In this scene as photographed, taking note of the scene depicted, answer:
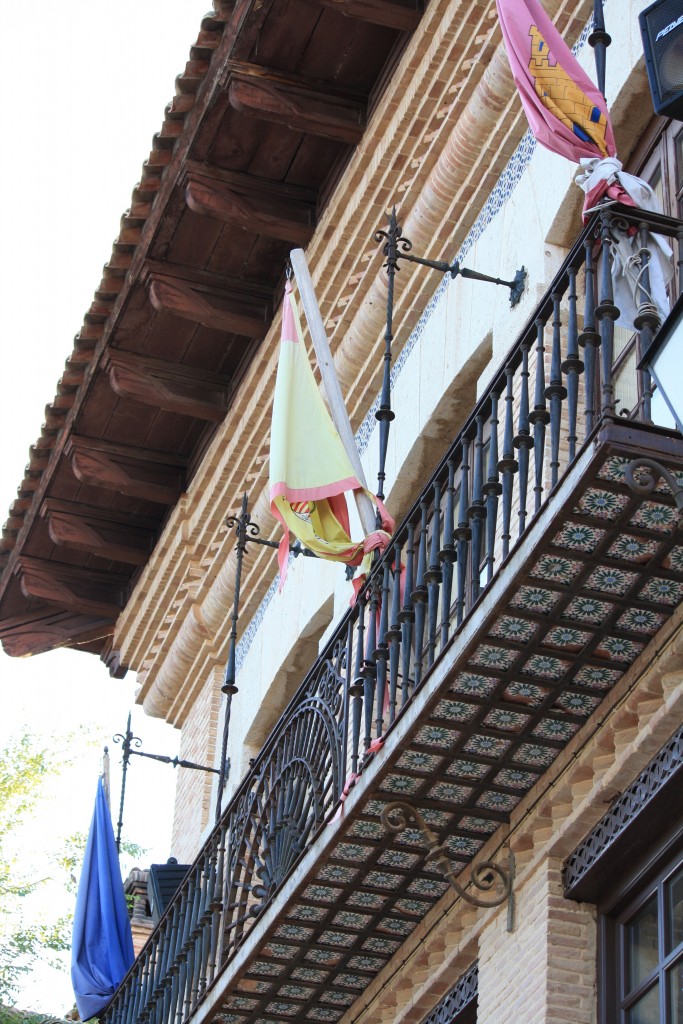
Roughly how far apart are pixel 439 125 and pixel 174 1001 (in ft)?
17.3

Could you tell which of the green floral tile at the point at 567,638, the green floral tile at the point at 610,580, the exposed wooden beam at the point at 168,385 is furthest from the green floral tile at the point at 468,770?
the exposed wooden beam at the point at 168,385

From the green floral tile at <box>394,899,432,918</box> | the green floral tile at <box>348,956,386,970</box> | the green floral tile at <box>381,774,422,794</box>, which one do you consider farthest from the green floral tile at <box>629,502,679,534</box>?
the green floral tile at <box>348,956,386,970</box>

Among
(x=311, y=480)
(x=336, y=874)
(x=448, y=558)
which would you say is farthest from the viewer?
(x=311, y=480)

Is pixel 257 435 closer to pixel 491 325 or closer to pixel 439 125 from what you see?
pixel 439 125

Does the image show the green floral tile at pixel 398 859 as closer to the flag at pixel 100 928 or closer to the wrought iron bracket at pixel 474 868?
the wrought iron bracket at pixel 474 868

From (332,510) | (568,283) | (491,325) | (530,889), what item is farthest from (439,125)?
(530,889)

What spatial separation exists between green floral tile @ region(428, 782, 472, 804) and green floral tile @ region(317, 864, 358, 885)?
66cm

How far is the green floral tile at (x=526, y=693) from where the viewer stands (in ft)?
23.9

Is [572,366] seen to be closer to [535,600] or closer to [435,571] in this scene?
[535,600]

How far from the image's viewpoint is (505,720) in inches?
293

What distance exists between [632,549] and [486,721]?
1099 mm

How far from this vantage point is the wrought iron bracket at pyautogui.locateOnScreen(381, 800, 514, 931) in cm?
772

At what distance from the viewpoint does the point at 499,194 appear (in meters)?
10.6

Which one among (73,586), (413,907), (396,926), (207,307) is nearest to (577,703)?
(413,907)
